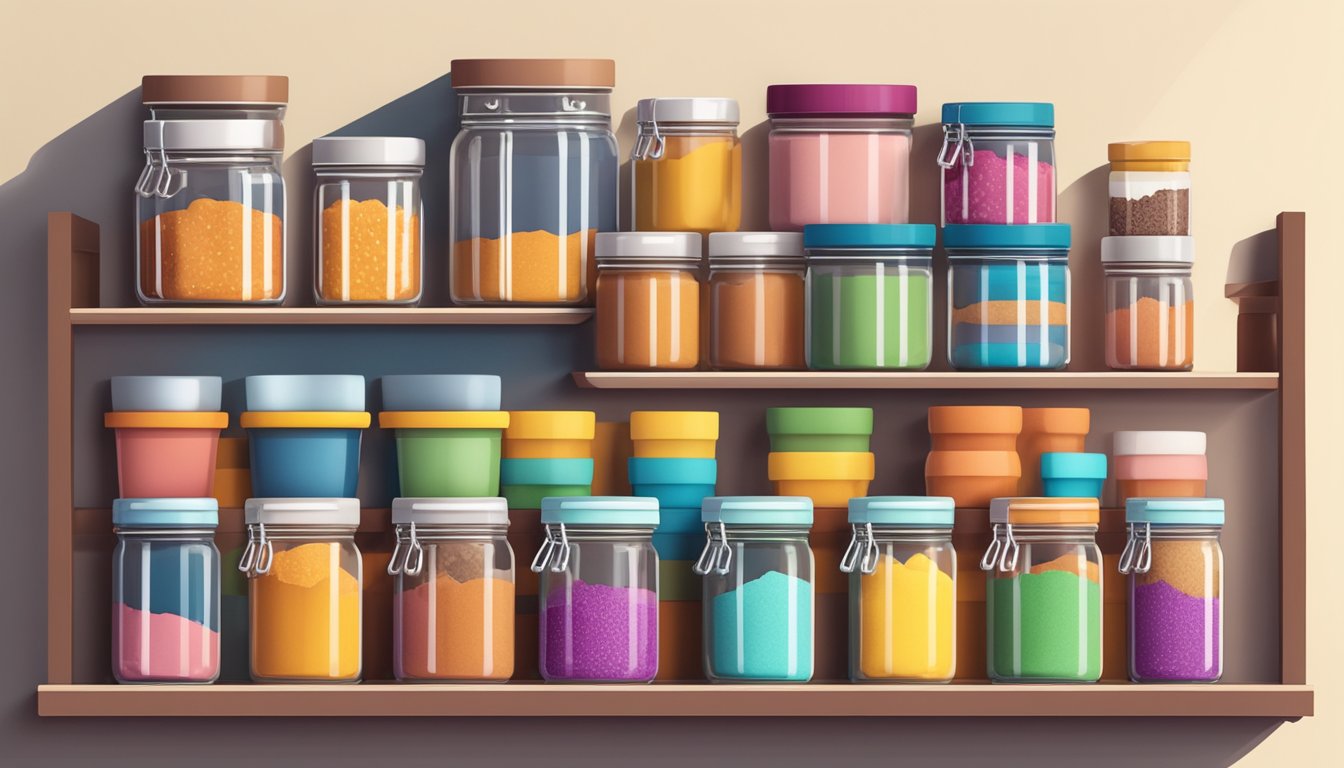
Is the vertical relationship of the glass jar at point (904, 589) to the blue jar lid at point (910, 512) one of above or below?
below

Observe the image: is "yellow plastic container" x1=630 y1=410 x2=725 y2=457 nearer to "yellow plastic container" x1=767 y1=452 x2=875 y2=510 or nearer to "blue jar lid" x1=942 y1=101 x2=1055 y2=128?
"yellow plastic container" x1=767 y1=452 x2=875 y2=510

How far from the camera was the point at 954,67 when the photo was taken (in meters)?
2.25

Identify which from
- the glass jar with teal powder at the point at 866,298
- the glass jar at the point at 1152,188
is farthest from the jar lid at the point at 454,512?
the glass jar at the point at 1152,188

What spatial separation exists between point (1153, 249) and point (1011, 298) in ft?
0.62

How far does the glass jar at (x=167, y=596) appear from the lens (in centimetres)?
207

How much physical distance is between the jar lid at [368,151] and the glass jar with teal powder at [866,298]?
0.48 m

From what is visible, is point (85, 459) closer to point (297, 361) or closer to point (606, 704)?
point (297, 361)

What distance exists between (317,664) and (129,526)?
27 centimetres

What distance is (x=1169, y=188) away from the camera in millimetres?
2174

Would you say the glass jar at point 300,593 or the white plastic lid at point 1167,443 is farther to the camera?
→ the white plastic lid at point 1167,443

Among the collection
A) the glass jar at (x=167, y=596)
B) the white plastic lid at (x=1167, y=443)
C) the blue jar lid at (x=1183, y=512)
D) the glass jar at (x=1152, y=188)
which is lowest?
the glass jar at (x=167, y=596)

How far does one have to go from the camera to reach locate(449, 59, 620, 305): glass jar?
212cm

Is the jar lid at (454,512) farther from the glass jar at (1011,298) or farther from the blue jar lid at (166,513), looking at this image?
the glass jar at (1011,298)

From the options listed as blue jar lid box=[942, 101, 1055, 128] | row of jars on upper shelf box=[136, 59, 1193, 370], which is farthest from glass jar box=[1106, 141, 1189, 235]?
blue jar lid box=[942, 101, 1055, 128]
